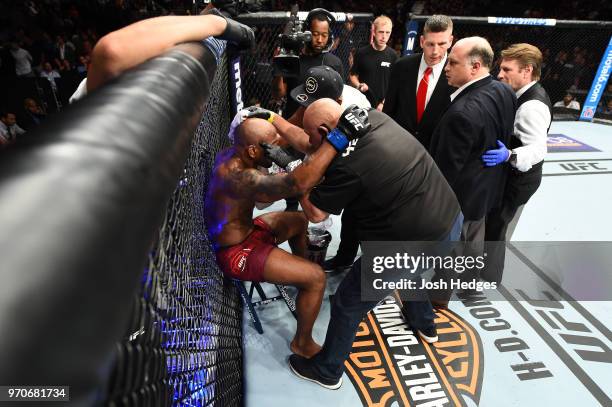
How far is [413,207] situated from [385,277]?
41cm

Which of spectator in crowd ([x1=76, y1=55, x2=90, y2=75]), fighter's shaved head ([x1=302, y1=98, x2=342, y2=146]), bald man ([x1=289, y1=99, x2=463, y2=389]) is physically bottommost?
spectator in crowd ([x1=76, y1=55, x2=90, y2=75])

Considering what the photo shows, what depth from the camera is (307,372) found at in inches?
87.5

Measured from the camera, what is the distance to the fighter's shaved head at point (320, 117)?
6.03 feet

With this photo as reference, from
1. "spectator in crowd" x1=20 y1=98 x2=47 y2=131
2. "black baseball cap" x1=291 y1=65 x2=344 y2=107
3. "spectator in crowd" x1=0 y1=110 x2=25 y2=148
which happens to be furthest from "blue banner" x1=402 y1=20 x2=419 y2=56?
"spectator in crowd" x1=0 y1=110 x2=25 y2=148

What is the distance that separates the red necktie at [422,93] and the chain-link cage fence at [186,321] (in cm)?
181

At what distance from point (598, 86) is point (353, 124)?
7.98m

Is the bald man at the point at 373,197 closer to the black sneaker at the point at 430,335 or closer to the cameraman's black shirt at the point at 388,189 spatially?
the cameraman's black shirt at the point at 388,189

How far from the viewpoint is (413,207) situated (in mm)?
1898

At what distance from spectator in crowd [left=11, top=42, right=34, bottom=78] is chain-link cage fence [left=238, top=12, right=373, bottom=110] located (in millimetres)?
4456

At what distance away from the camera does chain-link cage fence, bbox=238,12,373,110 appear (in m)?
4.88

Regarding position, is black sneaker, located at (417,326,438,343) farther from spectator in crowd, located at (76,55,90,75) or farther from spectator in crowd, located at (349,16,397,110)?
spectator in crowd, located at (76,55,90,75)

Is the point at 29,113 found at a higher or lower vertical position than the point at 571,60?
lower

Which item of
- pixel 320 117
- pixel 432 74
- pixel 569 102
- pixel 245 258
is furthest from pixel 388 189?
pixel 569 102

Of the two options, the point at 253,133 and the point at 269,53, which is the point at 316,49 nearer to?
the point at 253,133
